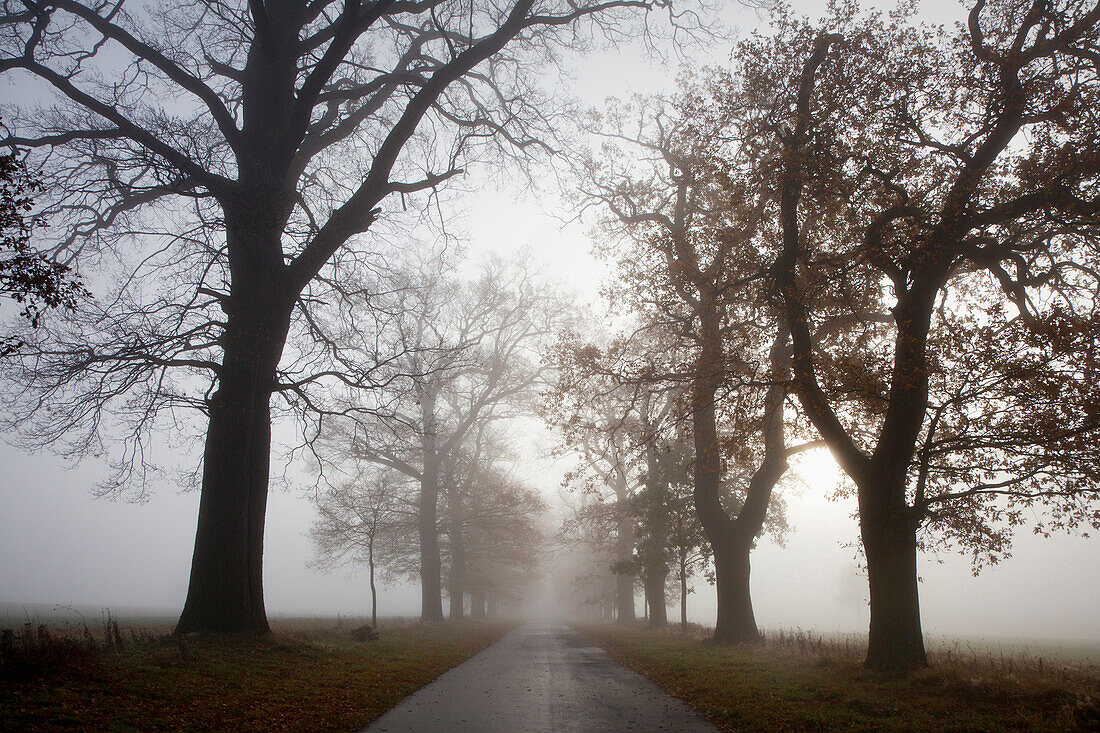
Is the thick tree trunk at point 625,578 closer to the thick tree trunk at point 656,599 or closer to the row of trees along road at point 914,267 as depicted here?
the thick tree trunk at point 656,599

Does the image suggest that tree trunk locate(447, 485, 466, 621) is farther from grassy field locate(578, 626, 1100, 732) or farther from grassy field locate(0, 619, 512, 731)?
grassy field locate(578, 626, 1100, 732)

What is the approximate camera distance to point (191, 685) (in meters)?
7.00

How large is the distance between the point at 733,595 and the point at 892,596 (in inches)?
276

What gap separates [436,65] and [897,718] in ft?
52.1

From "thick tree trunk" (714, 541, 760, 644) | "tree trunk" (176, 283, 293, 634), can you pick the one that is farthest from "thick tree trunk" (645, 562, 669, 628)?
"tree trunk" (176, 283, 293, 634)

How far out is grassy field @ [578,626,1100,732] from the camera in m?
6.18

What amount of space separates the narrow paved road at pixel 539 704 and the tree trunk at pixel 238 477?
416 cm

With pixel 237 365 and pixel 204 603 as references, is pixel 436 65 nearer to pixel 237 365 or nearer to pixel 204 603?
pixel 237 365

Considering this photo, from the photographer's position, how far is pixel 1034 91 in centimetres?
937

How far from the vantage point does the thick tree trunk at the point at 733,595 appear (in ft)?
51.0

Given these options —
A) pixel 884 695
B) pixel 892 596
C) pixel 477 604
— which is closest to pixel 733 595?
pixel 892 596

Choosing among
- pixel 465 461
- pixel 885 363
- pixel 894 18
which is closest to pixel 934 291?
pixel 885 363

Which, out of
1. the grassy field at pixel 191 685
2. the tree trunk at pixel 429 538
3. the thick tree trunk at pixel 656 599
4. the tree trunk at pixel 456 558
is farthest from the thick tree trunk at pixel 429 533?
the grassy field at pixel 191 685

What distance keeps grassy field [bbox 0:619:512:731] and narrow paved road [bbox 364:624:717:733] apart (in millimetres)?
529
